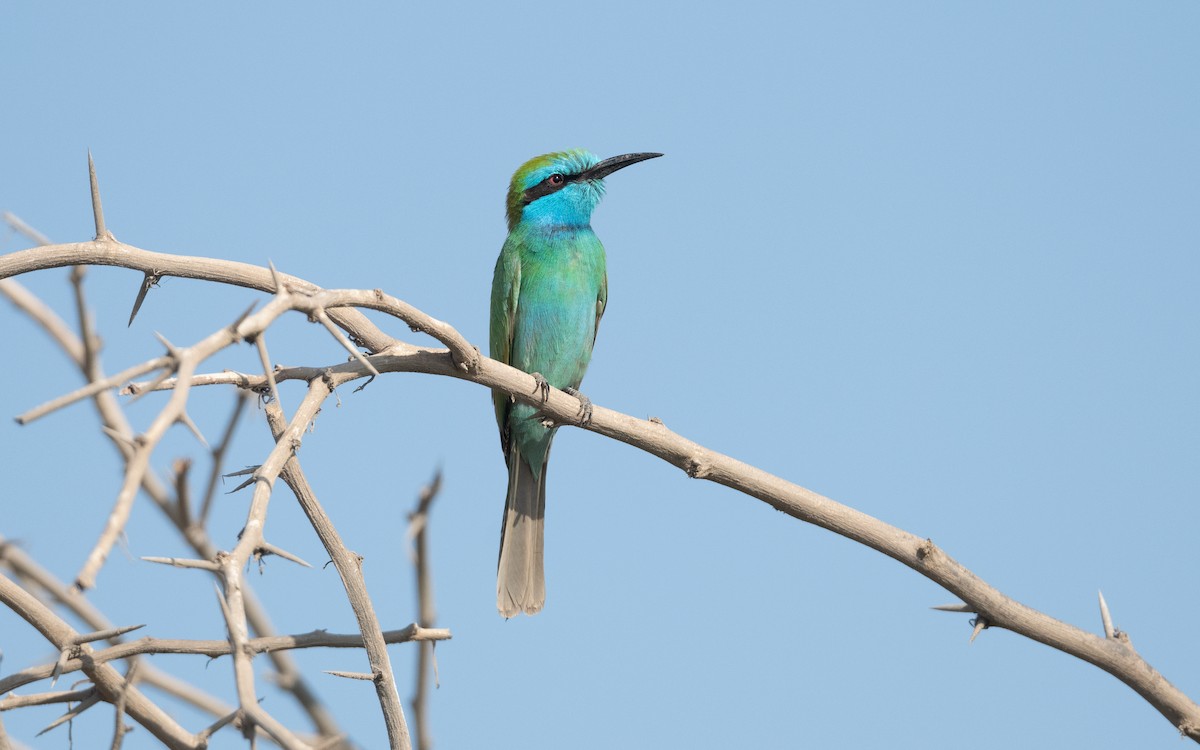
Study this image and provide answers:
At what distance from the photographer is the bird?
6211mm

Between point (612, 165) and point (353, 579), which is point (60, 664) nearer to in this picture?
point (353, 579)

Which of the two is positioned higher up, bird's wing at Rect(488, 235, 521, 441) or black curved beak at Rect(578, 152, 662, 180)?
black curved beak at Rect(578, 152, 662, 180)

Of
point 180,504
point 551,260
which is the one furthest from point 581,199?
point 180,504

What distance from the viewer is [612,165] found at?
716cm

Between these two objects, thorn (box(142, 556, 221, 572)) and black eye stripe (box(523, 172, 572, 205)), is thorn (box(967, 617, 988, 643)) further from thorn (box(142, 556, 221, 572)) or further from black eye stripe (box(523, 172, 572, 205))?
black eye stripe (box(523, 172, 572, 205))

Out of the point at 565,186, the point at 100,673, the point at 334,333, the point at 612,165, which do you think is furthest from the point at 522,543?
Result: the point at 334,333

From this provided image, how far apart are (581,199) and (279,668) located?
136 inches

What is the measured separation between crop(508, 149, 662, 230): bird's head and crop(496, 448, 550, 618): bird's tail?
4.90 feet

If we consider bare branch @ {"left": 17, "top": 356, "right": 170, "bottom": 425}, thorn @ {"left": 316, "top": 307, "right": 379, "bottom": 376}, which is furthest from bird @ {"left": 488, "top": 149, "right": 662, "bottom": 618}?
bare branch @ {"left": 17, "top": 356, "right": 170, "bottom": 425}

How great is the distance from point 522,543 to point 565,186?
7.32 feet

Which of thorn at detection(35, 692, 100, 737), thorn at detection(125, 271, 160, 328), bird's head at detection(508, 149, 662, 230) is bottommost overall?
thorn at detection(35, 692, 100, 737)

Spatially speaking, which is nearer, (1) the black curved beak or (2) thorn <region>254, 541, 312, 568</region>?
(2) thorn <region>254, 541, 312, 568</region>

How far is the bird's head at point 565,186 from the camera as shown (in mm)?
7027

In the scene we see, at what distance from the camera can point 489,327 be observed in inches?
276
